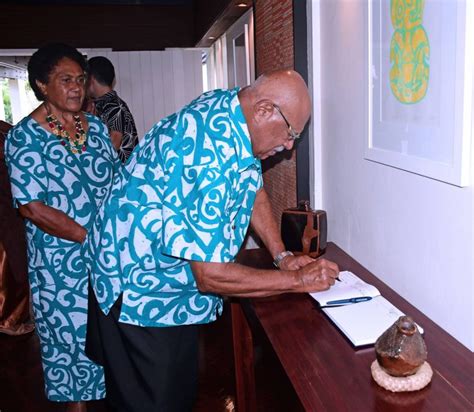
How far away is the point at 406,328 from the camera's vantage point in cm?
104

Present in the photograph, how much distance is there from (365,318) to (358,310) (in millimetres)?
53

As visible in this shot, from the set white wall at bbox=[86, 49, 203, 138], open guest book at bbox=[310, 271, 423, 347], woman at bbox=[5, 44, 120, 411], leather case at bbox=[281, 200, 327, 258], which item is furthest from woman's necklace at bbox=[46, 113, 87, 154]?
white wall at bbox=[86, 49, 203, 138]

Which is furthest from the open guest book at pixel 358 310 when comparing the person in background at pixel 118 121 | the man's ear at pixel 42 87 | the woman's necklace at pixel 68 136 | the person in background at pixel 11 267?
the person in background at pixel 11 267

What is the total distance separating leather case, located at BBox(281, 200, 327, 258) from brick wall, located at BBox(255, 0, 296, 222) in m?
0.52

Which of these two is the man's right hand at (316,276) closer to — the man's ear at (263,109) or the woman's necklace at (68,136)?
the man's ear at (263,109)

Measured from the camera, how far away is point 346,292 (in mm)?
1496

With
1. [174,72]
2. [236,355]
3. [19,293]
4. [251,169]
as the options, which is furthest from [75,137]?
[174,72]

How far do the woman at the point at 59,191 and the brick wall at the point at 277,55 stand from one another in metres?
0.86

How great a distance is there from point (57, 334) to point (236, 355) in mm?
684

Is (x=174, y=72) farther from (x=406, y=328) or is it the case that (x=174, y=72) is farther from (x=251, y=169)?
(x=406, y=328)

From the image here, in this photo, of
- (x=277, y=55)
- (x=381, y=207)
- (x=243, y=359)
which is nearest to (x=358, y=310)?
(x=381, y=207)

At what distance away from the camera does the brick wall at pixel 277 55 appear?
7.37 ft

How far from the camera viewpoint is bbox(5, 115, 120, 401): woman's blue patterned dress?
176 cm

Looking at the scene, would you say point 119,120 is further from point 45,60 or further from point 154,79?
point 154,79
